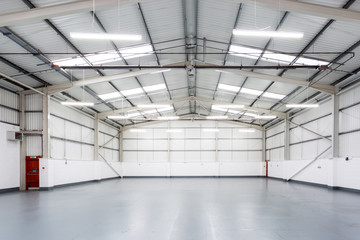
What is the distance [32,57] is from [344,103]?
17746mm

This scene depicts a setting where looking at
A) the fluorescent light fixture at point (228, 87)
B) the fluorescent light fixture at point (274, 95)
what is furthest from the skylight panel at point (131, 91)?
the fluorescent light fixture at point (274, 95)

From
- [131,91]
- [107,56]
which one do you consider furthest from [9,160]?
[131,91]

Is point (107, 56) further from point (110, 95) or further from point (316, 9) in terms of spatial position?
point (316, 9)

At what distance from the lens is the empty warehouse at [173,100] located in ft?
26.6

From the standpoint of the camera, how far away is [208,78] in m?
19.9

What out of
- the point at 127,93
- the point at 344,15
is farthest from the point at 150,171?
the point at 344,15

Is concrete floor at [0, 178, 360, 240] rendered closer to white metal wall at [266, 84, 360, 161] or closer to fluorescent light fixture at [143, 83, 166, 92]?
white metal wall at [266, 84, 360, 161]

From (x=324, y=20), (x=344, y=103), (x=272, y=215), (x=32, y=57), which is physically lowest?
(x=272, y=215)

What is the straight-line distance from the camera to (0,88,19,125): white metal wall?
15252mm

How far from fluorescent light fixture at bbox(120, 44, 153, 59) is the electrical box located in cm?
831

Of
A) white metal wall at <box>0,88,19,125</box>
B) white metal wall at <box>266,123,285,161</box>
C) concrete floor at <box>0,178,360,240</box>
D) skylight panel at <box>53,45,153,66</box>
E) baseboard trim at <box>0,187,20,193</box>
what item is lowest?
baseboard trim at <box>0,187,20,193</box>

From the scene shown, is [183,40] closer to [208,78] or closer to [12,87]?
Answer: [208,78]

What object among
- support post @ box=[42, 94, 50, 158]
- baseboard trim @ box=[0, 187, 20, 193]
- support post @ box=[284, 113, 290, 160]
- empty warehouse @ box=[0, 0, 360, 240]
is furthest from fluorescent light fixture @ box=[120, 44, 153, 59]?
support post @ box=[284, 113, 290, 160]

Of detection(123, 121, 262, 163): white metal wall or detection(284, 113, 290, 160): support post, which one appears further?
detection(123, 121, 262, 163): white metal wall
